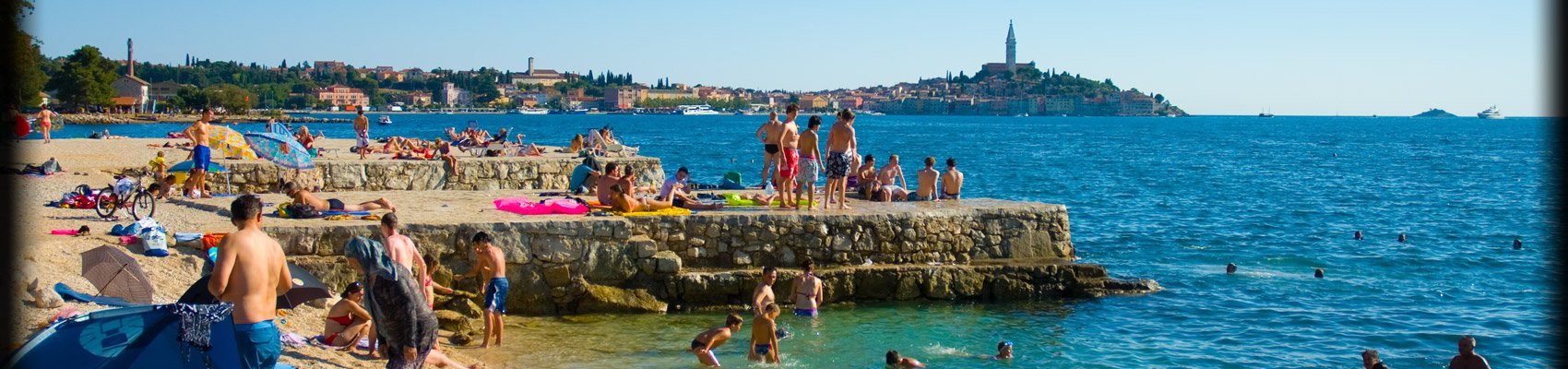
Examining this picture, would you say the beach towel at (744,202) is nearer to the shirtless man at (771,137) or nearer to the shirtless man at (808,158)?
the shirtless man at (771,137)

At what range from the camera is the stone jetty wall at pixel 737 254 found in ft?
43.4

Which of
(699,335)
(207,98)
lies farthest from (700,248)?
(207,98)

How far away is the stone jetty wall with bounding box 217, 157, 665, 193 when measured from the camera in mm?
20219

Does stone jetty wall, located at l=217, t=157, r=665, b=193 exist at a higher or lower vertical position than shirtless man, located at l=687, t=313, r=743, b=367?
higher

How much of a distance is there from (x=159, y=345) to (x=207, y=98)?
11935 cm

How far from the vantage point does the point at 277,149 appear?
1758 cm

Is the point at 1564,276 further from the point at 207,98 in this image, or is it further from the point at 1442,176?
the point at 207,98

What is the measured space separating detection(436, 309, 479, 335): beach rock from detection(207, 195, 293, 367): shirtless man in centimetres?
487

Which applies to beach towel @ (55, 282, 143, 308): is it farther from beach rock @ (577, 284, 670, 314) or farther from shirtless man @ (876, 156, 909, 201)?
shirtless man @ (876, 156, 909, 201)

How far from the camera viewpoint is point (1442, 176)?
5228 cm

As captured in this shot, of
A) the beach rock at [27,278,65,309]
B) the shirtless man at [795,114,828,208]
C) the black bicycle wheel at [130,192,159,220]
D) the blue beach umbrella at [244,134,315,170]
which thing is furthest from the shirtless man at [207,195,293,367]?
the blue beach umbrella at [244,134,315,170]

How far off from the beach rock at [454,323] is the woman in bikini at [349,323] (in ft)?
5.73


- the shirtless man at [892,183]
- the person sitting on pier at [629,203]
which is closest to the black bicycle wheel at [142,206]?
the person sitting on pier at [629,203]

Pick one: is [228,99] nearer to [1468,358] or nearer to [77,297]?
[77,297]
